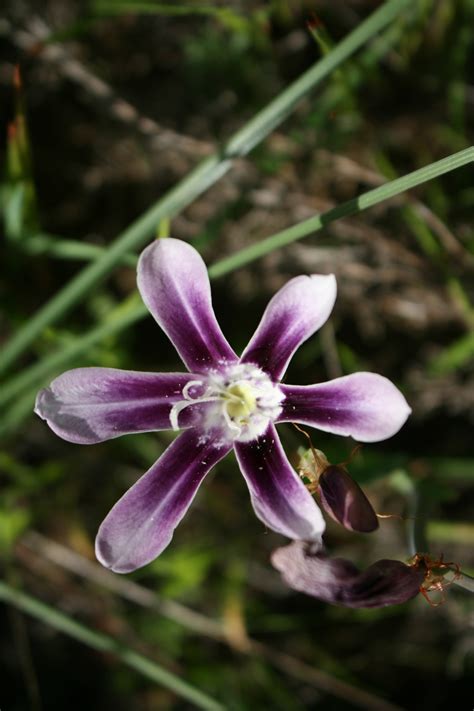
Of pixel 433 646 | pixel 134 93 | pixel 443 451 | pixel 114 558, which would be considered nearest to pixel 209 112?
pixel 134 93

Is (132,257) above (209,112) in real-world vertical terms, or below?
below

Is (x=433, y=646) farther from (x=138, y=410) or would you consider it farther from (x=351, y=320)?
(x=138, y=410)

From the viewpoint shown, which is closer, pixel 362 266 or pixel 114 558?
pixel 114 558

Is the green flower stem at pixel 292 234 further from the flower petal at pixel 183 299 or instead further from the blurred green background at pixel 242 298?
the blurred green background at pixel 242 298

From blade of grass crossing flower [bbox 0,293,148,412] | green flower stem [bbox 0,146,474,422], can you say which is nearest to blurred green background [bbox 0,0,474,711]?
blade of grass crossing flower [bbox 0,293,148,412]

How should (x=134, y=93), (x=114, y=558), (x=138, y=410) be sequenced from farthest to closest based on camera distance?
1. (x=134, y=93)
2. (x=138, y=410)
3. (x=114, y=558)
